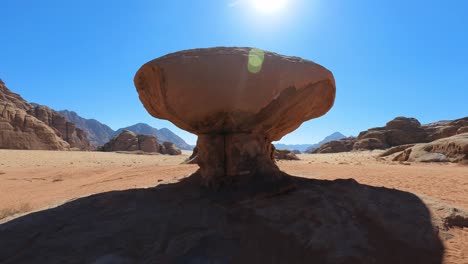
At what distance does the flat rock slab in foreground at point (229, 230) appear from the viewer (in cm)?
340

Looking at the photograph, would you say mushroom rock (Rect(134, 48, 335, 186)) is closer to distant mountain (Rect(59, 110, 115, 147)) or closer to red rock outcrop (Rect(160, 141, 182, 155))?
red rock outcrop (Rect(160, 141, 182, 155))

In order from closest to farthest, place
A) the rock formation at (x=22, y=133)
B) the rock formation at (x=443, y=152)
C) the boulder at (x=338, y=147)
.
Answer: the rock formation at (x=443, y=152), the rock formation at (x=22, y=133), the boulder at (x=338, y=147)

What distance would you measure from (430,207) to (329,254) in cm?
233

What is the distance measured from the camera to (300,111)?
6000 mm

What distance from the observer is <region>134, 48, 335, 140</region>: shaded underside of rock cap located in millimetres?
4695

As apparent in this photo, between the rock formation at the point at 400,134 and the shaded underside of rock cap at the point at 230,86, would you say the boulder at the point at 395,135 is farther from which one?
the shaded underside of rock cap at the point at 230,86

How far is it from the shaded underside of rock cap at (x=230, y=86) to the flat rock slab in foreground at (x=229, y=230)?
4.40 feet

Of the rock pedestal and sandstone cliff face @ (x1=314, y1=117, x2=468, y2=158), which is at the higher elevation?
sandstone cliff face @ (x1=314, y1=117, x2=468, y2=158)

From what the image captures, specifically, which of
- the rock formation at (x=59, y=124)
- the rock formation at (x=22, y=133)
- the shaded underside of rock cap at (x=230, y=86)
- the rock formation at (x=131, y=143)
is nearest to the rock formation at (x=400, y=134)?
the rock formation at (x=131, y=143)

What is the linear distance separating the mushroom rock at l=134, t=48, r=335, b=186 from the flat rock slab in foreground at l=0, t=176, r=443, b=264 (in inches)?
31.0

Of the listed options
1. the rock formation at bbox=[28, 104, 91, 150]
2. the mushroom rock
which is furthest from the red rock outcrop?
the mushroom rock

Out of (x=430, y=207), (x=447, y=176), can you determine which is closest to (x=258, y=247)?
(x=430, y=207)

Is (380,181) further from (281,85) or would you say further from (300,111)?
(281,85)

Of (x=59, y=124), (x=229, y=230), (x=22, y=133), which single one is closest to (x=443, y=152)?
(x=229, y=230)
